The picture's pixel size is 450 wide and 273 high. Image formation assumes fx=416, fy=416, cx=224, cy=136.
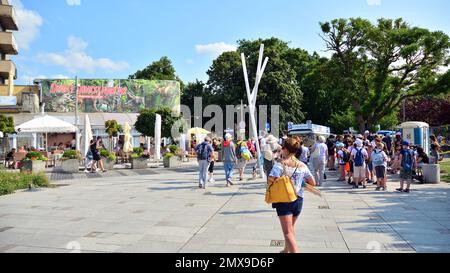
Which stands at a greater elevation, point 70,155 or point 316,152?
point 316,152

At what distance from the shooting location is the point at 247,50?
4238 centimetres

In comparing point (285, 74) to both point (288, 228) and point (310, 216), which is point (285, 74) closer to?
point (310, 216)

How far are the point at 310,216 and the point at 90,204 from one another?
5.11 metres

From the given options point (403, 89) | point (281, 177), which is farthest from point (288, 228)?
point (403, 89)

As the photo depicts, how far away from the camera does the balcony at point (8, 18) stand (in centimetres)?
3531

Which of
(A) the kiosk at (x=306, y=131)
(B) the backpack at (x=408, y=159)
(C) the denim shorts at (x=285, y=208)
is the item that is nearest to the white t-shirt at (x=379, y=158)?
(B) the backpack at (x=408, y=159)

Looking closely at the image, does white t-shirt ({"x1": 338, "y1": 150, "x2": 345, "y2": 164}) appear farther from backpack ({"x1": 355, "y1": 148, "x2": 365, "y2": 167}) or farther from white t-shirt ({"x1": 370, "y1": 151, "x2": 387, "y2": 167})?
white t-shirt ({"x1": 370, "y1": 151, "x2": 387, "y2": 167})

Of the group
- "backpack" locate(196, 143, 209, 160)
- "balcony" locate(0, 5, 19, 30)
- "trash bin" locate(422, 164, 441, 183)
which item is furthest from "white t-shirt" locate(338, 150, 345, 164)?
"balcony" locate(0, 5, 19, 30)

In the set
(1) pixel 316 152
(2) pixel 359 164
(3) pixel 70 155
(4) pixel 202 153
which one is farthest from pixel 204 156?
(3) pixel 70 155

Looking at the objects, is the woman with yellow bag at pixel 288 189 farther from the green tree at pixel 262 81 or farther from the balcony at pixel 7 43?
the balcony at pixel 7 43

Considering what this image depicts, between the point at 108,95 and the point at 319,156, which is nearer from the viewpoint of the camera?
the point at 319,156

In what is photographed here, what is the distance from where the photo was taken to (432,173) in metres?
13.5

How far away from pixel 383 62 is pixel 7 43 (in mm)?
30492

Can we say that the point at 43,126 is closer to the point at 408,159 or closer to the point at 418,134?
the point at 408,159
